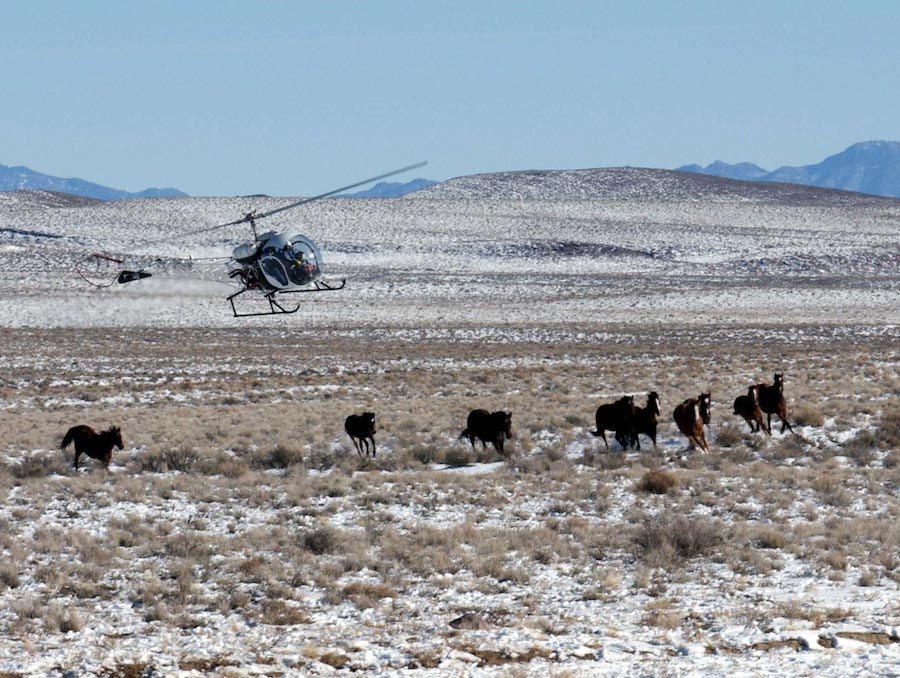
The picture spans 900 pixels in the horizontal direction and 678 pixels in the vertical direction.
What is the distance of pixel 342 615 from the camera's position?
32.1 feet

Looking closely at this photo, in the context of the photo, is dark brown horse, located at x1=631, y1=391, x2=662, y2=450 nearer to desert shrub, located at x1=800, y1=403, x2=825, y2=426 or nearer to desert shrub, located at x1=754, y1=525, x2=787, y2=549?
desert shrub, located at x1=800, y1=403, x2=825, y2=426

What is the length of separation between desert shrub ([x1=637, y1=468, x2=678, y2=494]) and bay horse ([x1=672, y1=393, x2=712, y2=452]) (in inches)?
94.6

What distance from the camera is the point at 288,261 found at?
78.7 feet

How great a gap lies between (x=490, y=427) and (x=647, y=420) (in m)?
2.32

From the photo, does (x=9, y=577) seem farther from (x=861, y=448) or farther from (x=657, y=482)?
(x=861, y=448)

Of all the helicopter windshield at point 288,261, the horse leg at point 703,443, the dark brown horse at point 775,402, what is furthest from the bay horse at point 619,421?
the helicopter windshield at point 288,261

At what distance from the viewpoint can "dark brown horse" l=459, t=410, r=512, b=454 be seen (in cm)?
1731

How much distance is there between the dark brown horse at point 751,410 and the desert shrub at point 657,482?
377cm

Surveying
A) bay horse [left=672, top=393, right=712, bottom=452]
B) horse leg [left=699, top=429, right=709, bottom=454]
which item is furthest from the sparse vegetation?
bay horse [left=672, top=393, right=712, bottom=452]

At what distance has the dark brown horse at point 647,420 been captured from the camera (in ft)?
55.3

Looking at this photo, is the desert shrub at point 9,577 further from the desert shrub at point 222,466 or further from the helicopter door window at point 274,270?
the helicopter door window at point 274,270

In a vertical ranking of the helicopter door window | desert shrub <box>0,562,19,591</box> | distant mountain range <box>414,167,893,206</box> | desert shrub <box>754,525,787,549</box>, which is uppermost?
distant mountain range <box>414,167,893,206</box>

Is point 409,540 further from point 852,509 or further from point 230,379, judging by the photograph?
point 230,379

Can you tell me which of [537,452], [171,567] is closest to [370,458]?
[537,452]
